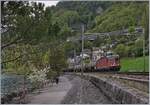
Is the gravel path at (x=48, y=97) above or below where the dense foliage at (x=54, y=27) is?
below

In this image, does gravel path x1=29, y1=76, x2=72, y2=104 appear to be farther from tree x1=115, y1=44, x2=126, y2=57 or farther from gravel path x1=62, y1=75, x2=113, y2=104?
tree x1=115, y1=44, x2=126, y2=57

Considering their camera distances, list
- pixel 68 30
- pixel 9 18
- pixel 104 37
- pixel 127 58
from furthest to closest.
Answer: pixel 127 58 → pixel 104 37 → pixel 68 30 → pixel 9 18

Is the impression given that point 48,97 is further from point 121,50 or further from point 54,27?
point 121,50

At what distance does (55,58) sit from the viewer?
6197 cm

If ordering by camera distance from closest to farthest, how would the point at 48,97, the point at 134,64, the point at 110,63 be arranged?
the point at 48,97, the point at 110,63, the point at 134,64

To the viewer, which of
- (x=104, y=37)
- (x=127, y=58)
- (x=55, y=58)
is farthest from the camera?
(x=55, y=58)

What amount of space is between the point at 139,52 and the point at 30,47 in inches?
1124

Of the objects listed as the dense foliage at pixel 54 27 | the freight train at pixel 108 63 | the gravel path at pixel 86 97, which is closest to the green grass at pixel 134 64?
the dense foliage at pixel 54 27

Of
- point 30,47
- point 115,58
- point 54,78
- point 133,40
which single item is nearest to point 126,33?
point 133,40

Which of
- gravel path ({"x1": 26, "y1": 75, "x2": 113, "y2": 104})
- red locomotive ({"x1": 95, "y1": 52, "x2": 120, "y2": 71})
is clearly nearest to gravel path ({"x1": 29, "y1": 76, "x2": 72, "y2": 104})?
gravel path ({"x1": 26, "y1": 75, "x2": 113, "y2": 104})

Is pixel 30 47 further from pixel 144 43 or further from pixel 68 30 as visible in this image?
pixel 144 43

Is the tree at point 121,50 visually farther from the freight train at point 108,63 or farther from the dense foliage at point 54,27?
the freight train at point 108,63

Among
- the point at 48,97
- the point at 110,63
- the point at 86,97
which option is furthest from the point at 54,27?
the point at 110,63

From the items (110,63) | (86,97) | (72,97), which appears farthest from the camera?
(110,63)
